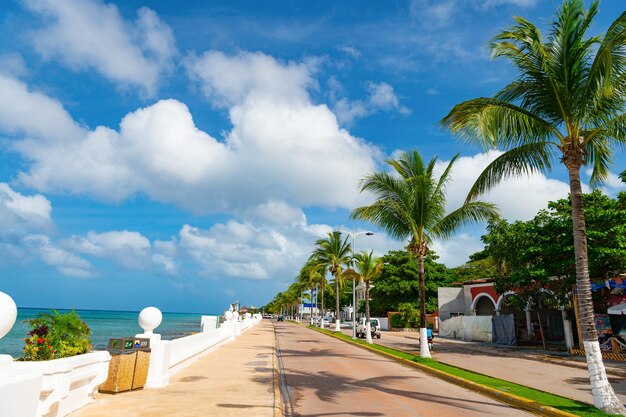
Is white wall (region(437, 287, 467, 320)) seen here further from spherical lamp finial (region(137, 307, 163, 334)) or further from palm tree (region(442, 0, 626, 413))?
spherical lamp finial (region(137, 307, 163, 334))

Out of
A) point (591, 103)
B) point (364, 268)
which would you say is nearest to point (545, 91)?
point (591, 103)

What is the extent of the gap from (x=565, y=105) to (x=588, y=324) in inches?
203

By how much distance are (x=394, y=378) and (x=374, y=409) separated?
5179 millimetres

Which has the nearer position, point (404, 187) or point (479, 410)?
point (479, 410)

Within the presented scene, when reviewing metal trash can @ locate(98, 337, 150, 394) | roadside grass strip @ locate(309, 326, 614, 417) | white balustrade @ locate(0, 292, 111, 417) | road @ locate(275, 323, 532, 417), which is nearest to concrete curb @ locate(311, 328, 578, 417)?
roadside grass strip @ locate(309, 326, 614, 417)

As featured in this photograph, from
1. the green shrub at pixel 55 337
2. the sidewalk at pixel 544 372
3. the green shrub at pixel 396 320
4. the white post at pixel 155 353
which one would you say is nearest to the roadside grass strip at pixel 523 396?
the sidewalk at pixel 544 372

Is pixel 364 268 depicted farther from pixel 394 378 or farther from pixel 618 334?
pixel 394 378

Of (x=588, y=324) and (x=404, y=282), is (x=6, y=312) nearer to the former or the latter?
(x=588, y=324)

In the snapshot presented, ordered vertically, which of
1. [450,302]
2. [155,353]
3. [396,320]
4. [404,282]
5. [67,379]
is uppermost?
[404,282]

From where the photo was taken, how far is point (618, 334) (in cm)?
2341

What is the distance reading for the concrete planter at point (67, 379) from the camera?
5745mm

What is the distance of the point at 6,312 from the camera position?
466cm

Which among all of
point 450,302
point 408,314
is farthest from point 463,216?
point 408,314

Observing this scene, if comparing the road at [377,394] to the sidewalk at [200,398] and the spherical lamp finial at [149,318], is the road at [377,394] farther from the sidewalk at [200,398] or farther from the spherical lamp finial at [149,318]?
the spherical lamp finial at [149,318]
